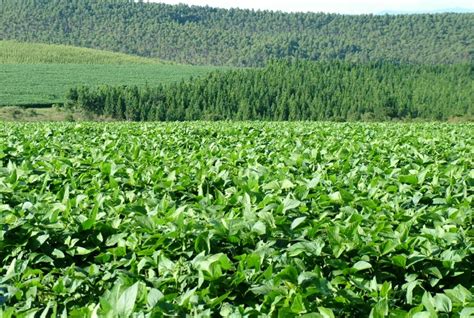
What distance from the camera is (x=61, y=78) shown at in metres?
102

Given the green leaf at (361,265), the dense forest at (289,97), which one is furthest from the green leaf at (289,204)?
the dense forest at (289,97)

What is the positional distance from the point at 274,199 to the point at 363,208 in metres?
0.59

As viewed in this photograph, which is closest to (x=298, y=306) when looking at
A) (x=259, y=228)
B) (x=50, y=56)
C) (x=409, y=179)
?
(x=259, y=228)

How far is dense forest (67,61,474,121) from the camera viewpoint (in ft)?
256

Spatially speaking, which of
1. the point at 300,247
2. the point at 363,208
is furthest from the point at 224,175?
the point at 300,247

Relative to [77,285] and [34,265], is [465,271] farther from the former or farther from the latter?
[34,265]

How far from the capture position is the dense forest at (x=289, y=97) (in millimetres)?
78125

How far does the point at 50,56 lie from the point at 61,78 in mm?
32306

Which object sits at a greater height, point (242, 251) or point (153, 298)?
point (153, 298)

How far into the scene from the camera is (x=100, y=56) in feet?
457

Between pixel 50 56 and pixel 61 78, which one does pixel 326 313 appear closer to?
pixel 61 78

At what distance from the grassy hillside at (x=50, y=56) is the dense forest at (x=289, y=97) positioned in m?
44.8

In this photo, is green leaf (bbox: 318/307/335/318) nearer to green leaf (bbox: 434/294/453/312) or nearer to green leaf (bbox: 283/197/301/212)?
green leaf (bbox: 434/294/453/312)

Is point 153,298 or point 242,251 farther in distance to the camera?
point 242,251
